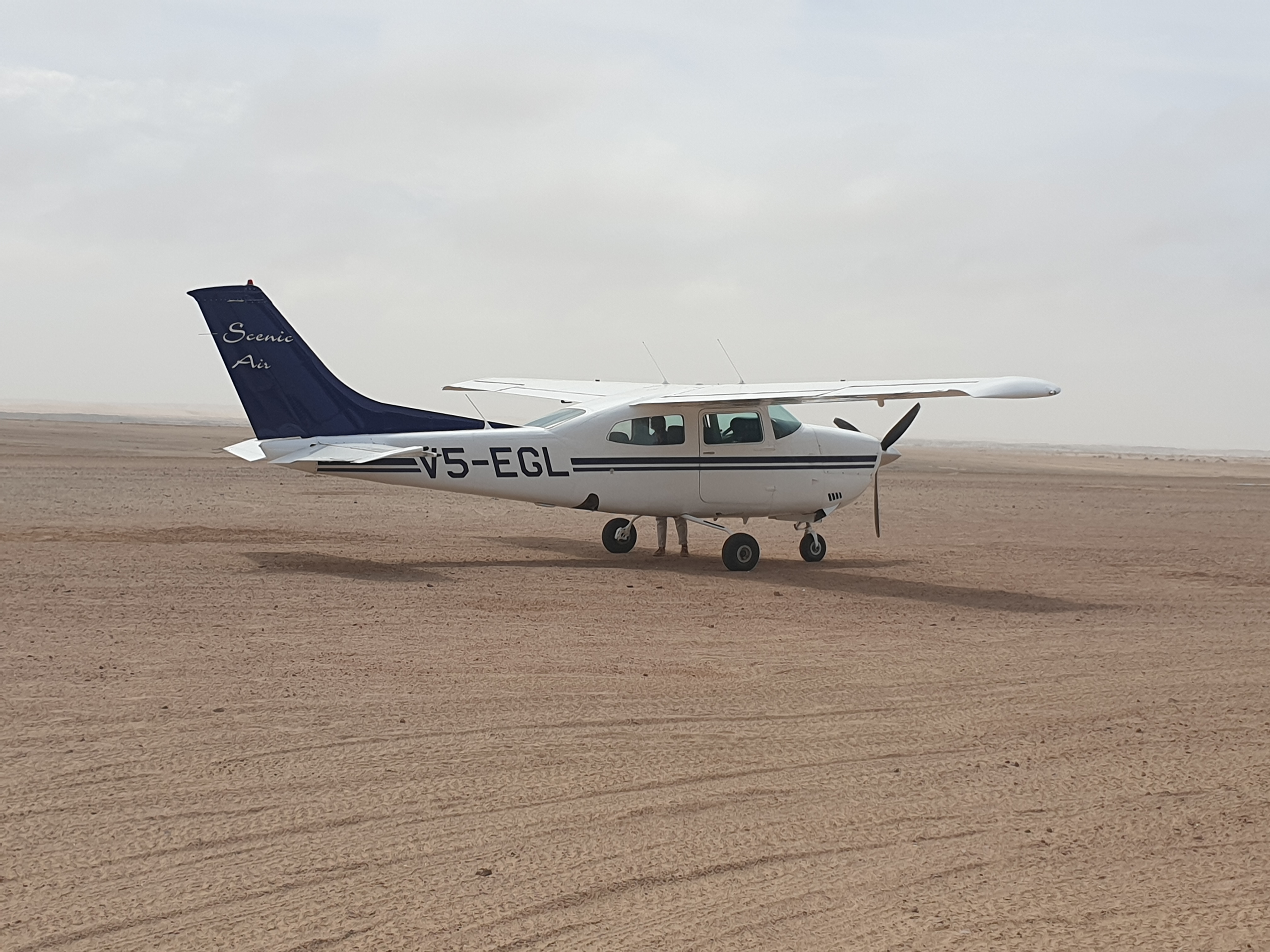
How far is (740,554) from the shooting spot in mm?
15000

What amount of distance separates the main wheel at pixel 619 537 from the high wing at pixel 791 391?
181 centimetres

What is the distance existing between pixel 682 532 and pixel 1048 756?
9.93m

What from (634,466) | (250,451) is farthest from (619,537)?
(250,451)

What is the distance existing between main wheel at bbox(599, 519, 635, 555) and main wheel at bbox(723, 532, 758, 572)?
1.87 meters

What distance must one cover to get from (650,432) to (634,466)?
52 centimetres

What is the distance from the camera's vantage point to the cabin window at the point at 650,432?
50.6 ft

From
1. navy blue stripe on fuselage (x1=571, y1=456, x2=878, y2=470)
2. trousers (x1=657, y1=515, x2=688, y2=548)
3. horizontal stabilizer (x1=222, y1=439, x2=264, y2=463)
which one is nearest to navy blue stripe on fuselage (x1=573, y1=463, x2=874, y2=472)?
navy blue stripe on fuselage (x1=571, y1=456, x2=878, y2=470)

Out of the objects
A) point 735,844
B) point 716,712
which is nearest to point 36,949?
point 735,844

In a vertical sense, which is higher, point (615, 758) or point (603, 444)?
point (603, 444)

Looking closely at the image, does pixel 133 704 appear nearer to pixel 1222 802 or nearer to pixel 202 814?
pixel 202 814

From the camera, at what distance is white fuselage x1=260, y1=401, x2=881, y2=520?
14.5 metres

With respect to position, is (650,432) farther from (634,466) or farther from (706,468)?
(706,468)

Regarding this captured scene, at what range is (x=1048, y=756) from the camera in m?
6.45

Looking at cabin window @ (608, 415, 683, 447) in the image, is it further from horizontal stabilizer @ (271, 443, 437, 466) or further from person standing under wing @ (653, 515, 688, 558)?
horizontal stabilizer @ (271, 443, 437, 466)
